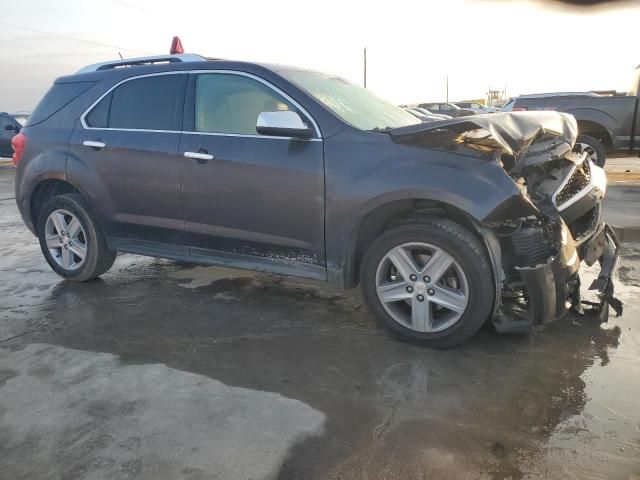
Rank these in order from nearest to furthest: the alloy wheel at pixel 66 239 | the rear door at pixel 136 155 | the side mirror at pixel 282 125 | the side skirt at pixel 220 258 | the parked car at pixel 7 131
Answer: the side mirror at pixel 282 125 → the side skirt at pixel 220 258 → the rear door at pixel 136 155 → the alloy wheel at pixel 66 239 → the parked car at pixel 7 131

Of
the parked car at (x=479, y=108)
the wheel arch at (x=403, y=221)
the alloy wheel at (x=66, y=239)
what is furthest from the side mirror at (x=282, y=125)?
the parked car at (x=479, y=108)

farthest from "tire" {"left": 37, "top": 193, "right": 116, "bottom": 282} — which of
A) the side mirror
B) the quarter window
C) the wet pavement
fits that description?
the side mirror

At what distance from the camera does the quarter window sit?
3.79 metres

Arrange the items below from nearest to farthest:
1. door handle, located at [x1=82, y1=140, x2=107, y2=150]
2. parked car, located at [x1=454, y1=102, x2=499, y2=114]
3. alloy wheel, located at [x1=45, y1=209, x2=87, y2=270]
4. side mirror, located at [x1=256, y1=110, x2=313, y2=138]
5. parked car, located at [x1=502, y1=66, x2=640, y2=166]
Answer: side mirror, located at [x1=256, y1=110, x2=313, y2=138]
door handle, located at [x1=82, y1=140, x2=107, y2=150]
alloy wheel, located at [x1=45, y1=209, x2=87, y2=270]
parked car, located at [x1=502, y1=66, x2=640, y2=166]
parked car, located at [x1=454, y1=102, x2=499, y2=114]

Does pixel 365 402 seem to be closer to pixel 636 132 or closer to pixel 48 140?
pixel 48 140

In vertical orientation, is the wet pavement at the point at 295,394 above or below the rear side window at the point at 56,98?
below

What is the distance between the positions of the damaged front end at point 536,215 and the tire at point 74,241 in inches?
111

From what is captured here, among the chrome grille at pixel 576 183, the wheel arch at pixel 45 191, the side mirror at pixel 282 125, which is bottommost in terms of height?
the wheel arch at pixel 45 191

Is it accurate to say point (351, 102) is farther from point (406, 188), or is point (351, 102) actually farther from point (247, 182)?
point (406, 188)

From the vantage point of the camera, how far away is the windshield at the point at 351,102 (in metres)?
3.70

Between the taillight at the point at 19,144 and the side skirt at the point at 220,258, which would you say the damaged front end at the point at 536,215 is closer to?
the side skirt at the point at 220,258

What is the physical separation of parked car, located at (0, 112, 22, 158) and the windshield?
53.3 ft

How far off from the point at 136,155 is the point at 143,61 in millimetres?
927

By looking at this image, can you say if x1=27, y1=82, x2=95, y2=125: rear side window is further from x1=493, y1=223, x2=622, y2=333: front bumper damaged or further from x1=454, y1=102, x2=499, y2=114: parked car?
x1=454, y1=102, x2=499, y2=114: parked car
